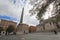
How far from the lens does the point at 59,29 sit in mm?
3617

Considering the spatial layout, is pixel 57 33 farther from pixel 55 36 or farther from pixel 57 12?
pixel 57 12

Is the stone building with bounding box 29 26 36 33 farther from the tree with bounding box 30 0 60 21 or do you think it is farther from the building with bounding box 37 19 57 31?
the tree with bounding box 30 0 60 21

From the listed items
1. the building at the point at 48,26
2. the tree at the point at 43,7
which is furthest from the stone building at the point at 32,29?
the tree at the point at 43,7

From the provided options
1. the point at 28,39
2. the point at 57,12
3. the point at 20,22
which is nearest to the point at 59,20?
the point at 57,12

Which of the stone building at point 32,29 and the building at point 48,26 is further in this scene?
the stone building at point 32,29

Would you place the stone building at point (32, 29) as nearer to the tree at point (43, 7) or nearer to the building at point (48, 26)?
the building at point (48, 26)

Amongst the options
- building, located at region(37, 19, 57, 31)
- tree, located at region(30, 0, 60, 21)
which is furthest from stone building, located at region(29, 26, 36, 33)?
tree, located at region(30, 0, 60, 21)

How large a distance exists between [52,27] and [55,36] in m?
0.36

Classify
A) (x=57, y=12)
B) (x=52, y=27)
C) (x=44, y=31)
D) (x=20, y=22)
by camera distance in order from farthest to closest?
(x=20, y=22), (x=44, y=31), (x=52, y=27), (x=57, y=12)

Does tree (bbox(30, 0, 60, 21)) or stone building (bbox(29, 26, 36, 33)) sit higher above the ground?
tree (bbox(30, 0, 60, 21))

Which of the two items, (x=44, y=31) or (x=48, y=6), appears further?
(x=44, y=31)

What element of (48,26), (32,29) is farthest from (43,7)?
(32,29)

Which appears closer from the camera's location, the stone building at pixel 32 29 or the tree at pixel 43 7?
the tree at pixel 43 7

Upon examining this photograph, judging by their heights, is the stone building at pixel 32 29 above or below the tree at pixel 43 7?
below
